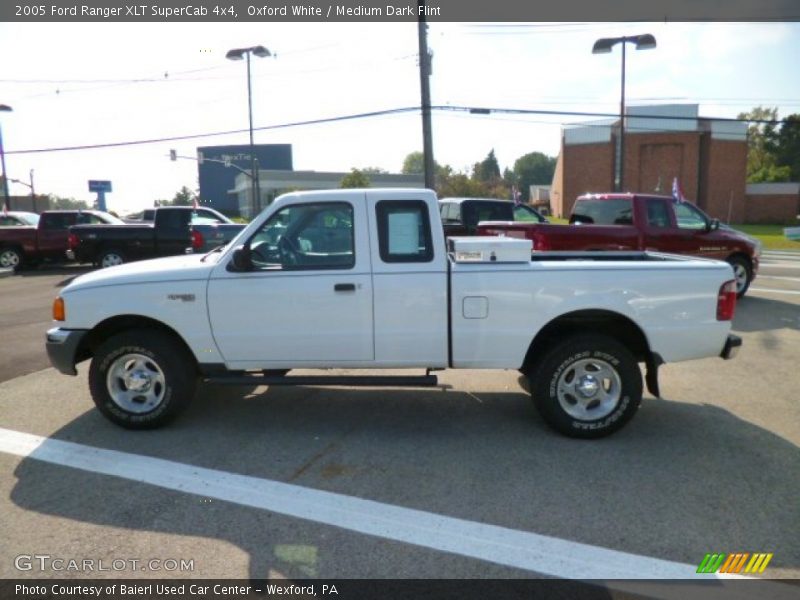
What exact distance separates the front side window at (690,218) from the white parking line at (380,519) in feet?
30.9

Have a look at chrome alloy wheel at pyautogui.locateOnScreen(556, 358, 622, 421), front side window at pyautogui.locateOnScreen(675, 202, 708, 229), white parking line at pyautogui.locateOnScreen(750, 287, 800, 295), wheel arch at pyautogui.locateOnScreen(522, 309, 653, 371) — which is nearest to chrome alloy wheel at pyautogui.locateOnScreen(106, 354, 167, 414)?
wheel arch at pyautogui.locateOnScreen(522, 309, 653, 371)

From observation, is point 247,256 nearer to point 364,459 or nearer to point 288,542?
point 364,459

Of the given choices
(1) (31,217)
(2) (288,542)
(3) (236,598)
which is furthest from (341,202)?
(1) (31,217)

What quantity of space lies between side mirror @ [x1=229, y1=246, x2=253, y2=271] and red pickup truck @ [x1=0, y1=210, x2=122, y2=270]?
15855 mm

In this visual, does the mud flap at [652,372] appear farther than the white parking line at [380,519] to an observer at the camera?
Yes

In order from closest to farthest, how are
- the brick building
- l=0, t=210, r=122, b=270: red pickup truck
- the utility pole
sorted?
the utility pole
l=0, t=210, r=122, b=270: red pickup truck
the brick building

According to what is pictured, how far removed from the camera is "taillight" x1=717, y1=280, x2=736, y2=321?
15.1 ft

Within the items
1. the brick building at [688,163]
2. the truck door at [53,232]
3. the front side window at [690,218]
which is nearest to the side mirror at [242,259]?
the front side window at [690,218]

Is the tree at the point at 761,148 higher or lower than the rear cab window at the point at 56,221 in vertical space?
higher

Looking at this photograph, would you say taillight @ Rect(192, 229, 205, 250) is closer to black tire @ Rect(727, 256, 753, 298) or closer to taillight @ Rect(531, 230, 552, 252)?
taillight @ Rect(531, 230, 552, 252)

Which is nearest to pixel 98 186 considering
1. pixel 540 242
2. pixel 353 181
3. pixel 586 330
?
pixel 353 181

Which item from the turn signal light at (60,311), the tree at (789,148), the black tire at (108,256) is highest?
the tree at (789,148)

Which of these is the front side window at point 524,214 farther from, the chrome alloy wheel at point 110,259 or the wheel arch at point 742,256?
the chrome alloy wheel at point 110,259

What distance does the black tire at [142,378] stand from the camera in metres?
4.75
